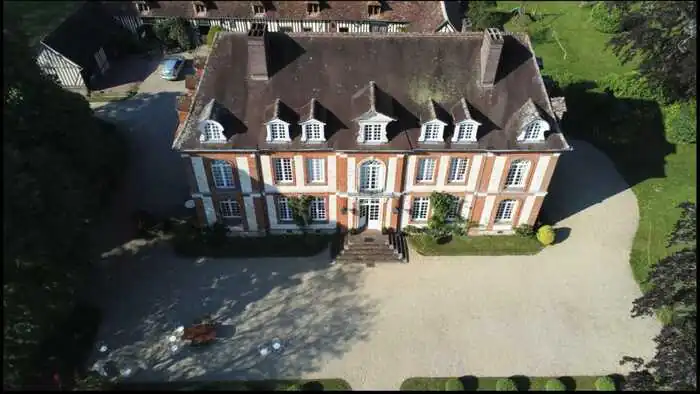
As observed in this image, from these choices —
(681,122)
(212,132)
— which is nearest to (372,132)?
(212,132)

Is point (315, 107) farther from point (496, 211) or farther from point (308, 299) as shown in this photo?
point (496, 211)

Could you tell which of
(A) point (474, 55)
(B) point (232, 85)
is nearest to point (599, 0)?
(A) point (474, 55)

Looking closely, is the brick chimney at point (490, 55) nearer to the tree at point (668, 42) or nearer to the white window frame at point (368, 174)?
the white window frame at point (368, 174)

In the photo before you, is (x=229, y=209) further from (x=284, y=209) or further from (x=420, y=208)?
(x=420, y=208)

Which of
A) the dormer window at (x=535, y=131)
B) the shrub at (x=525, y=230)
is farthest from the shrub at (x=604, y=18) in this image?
the dormer window at (x=535, y=131)

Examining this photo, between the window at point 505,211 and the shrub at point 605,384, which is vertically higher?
the window at point 505,211

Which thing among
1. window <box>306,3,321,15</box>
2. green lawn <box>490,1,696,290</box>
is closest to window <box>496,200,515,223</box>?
green lawn <box>490,1,696,290</box>
